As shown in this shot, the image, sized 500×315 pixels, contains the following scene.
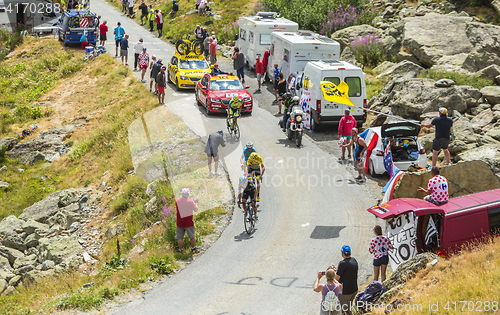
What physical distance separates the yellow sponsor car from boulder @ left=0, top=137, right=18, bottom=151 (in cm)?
923

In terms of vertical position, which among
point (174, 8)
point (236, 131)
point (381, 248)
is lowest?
point (236, 131)

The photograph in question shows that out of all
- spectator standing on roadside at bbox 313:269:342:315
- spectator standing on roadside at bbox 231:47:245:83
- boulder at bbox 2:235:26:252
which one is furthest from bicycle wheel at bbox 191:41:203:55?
spectator standing on roadside at bbox 313:269:342:315

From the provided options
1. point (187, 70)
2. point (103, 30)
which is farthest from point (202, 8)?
point (187, 70)

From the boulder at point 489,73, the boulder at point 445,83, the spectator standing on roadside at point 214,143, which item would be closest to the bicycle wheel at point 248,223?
the spectator standing on roadside at point 214,143

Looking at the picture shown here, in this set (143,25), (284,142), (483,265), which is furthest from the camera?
(143,25)

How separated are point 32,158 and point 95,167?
4.86 m

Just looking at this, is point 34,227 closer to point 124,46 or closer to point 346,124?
point 346,124

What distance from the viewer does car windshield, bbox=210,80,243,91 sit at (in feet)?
72.7

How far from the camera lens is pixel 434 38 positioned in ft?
84.6

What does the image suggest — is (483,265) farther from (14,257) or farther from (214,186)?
(14,257)

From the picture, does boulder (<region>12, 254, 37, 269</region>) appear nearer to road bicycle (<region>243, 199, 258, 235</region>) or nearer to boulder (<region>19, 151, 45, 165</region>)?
road bicycle (<region>243, 199, 258, 235</region>)

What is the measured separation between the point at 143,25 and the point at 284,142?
28.4m

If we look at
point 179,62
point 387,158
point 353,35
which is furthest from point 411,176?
point 353,35

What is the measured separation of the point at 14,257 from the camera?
16547 mm
